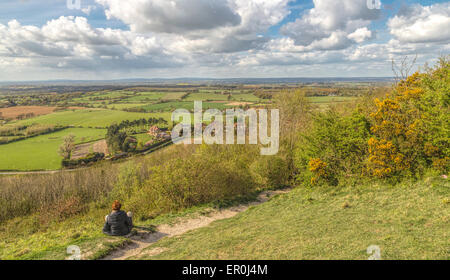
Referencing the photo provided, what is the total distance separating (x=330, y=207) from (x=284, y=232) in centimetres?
491

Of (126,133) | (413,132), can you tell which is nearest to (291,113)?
(413,132)

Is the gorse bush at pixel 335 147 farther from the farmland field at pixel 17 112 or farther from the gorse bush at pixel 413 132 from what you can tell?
the farmland field at pixel 17 112

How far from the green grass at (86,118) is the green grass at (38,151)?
22.3 ft

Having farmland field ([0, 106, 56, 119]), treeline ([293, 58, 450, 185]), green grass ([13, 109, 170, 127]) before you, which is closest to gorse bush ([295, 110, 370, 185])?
treeline ([293, 58, 450, 185])

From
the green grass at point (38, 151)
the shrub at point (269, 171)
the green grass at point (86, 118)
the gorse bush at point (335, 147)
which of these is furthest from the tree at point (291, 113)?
the green grass at point (86, 118)

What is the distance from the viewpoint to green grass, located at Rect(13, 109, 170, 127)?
3093 inches

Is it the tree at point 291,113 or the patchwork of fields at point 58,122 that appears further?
the patchwork of fields at point 58,122

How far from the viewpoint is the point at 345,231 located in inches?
369

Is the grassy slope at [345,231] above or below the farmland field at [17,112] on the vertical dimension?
below

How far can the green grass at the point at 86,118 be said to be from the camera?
258ft
